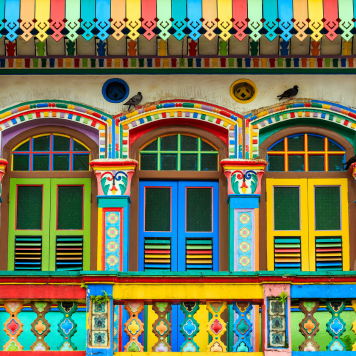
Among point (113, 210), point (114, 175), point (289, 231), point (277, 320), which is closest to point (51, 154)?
point (114, 175)

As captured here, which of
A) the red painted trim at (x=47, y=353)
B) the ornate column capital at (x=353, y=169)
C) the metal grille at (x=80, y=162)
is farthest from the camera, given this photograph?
the metal grille at (x=80, y=162)

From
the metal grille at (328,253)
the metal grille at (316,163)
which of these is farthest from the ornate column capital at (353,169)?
the metal grille at (328,253)

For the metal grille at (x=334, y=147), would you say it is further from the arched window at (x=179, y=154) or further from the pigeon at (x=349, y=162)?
the arched window at (x=179, y=154)

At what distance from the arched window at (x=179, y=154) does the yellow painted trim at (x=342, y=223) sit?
132cm

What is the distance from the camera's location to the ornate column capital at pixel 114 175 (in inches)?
453

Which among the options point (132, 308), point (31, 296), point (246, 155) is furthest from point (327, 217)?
point (31, 296)

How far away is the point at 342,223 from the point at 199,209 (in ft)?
6.12

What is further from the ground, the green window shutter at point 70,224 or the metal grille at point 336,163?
the metal grille at point 336,163

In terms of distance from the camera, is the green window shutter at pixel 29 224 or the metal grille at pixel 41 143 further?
the metal grille at pixel 41 143

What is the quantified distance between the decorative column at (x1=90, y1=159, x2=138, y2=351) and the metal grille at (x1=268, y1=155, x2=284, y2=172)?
1787mm

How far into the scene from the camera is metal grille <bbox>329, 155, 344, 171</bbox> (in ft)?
38.8

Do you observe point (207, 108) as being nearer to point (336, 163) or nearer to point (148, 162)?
point (148, 162)

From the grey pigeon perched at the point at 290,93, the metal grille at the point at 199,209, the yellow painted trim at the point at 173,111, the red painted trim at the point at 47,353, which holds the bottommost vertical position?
the red painted trim at the point at 47,353

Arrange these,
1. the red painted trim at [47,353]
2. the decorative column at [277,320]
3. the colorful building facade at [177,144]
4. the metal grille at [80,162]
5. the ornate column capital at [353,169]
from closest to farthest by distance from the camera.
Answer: the decorative column at [277,320]
the red painted trim at [47,353]
the colorful building facade at [177,144]
the ornate column capital at [353,169]
the metal grille at [80,162]
